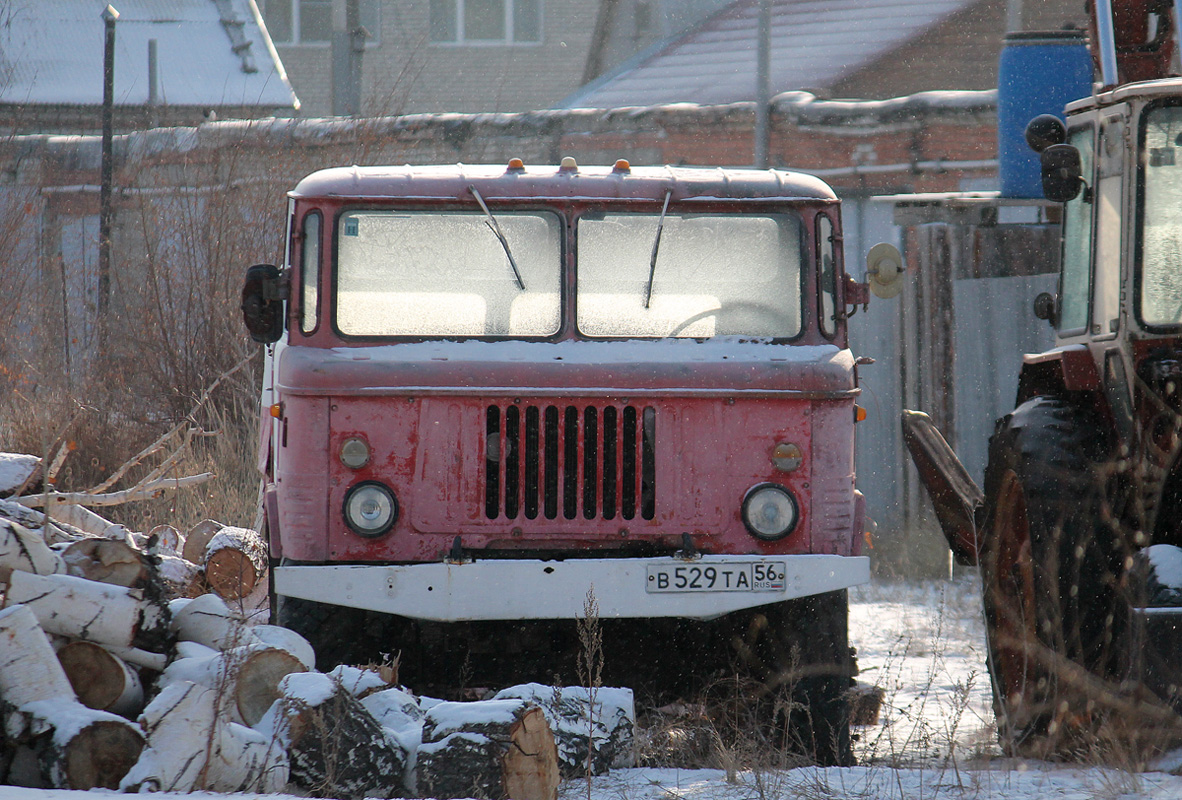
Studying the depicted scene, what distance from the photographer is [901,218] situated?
10195mm

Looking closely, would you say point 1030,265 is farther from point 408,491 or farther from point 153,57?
→ point 153,57

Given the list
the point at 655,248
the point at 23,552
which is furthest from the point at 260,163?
the point at 23,552

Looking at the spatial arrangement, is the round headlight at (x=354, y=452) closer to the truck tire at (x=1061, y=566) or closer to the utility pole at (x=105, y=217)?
the truck tire at (x=1061, y=566)

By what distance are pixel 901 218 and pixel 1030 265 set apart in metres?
0.99

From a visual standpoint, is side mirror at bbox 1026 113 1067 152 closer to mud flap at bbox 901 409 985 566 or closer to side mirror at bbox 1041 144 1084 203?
side mirror at bbox 1041 144 1084 203

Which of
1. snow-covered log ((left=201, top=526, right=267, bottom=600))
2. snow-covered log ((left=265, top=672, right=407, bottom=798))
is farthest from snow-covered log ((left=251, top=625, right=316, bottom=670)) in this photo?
snow-covered log ((left=201, top=526, right=267, bottom=600))

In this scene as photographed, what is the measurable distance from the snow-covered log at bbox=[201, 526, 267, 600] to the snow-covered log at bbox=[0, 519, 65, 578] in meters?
1.91

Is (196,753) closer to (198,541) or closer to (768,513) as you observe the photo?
(768,513)

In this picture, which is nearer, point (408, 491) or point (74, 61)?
point (408, 491)

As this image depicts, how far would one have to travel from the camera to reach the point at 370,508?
534 centimetres

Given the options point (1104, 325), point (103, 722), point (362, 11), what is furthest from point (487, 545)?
point (362, 11)

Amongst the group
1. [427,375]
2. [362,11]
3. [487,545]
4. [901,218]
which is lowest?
[487,545]

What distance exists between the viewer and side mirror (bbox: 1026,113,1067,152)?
5.64 meters

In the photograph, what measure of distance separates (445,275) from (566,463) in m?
0.92
